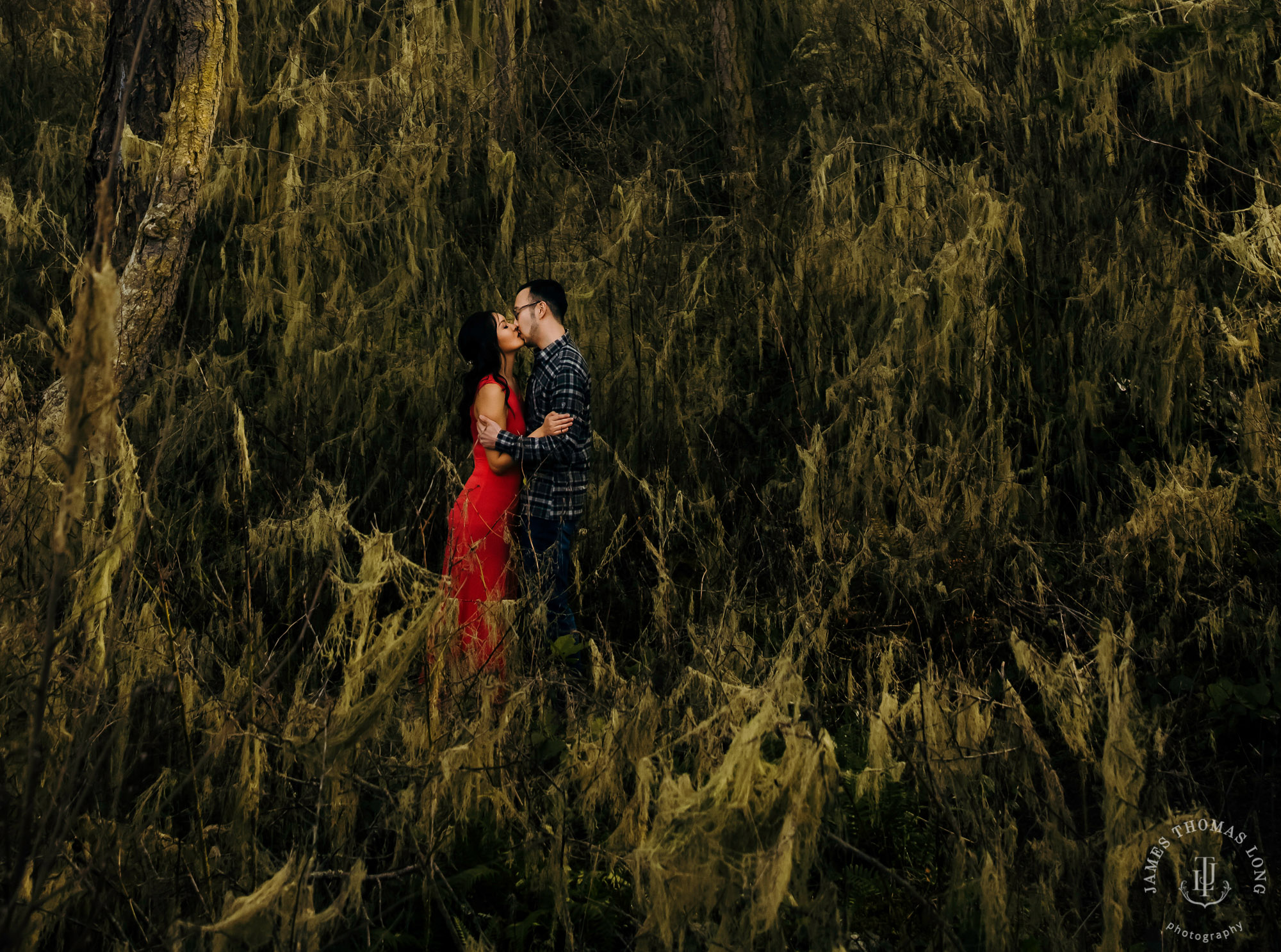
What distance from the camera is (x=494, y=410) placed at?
354 cm

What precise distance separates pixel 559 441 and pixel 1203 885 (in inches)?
84.4

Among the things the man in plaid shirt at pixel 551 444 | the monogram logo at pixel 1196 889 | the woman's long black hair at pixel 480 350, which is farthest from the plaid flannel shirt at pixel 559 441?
the monogram logo at pixel 1196 889

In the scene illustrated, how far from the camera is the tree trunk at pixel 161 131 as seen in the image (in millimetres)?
4320

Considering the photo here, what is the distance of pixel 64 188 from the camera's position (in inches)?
222

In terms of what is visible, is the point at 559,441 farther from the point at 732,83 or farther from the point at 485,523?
the point at 732,83

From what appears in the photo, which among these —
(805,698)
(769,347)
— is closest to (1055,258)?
(769,347)

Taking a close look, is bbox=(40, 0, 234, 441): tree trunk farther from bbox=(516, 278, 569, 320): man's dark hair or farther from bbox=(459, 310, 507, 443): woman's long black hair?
bbox=(516, 278, 569, 320): man's dark hair

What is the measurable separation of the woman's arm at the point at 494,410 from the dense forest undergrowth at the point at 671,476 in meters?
0.42

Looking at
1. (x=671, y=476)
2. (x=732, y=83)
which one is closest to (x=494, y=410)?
(x=671, y=476)

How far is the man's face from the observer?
11.9 feet

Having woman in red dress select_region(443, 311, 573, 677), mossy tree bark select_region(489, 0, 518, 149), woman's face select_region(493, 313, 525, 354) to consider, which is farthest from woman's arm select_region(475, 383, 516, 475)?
mossy tree bark select_region(489, 0, 518, 149)

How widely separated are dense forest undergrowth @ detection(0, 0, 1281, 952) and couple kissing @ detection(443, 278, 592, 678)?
0.28 metres

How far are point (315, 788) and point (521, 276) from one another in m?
3.12

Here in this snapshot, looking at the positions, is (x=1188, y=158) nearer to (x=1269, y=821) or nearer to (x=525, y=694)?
(x=1269, y=821)
